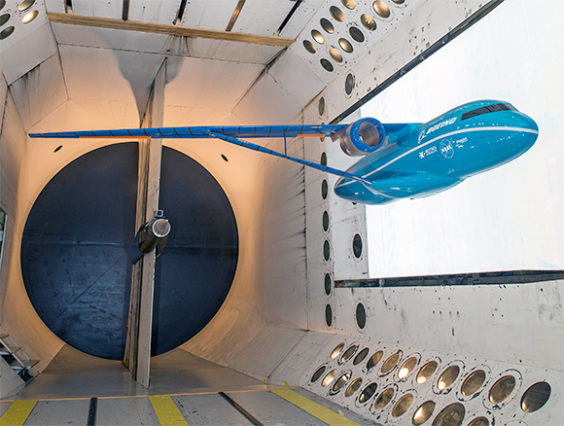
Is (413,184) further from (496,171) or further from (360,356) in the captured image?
(360,356)

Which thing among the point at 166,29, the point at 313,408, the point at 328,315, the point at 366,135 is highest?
the point at 166,29

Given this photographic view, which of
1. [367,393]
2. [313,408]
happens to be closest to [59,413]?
[313,408]

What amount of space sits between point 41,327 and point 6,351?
150 inches

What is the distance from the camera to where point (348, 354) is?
6602 mm

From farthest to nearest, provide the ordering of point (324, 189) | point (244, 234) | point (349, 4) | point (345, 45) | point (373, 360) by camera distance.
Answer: point (244, 234) → point (324, 189) → point (345, 45) → point (349, 4) → point (373, 360)

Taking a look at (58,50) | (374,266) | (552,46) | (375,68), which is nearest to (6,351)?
(58,50)

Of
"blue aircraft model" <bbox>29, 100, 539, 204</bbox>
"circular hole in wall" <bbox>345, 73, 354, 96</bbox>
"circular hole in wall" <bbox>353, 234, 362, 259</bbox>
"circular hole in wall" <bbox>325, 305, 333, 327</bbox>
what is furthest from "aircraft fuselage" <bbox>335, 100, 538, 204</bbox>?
"circular hole in wall" <bbox>325, 305, 333, 327</bbox>

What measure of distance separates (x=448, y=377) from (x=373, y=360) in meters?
1.36

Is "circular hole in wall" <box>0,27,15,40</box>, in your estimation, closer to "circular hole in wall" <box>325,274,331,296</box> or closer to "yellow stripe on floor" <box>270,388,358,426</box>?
"circular hole in wall" <box>325,274,331,296</box>

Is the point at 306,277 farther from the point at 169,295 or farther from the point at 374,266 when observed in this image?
the point at 169,295

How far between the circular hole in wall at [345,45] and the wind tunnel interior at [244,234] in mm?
34

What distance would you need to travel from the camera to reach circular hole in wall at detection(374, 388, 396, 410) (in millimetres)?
5098

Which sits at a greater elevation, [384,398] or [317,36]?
[317,36]

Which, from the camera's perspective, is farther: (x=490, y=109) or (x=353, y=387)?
(x=353, y=387)
